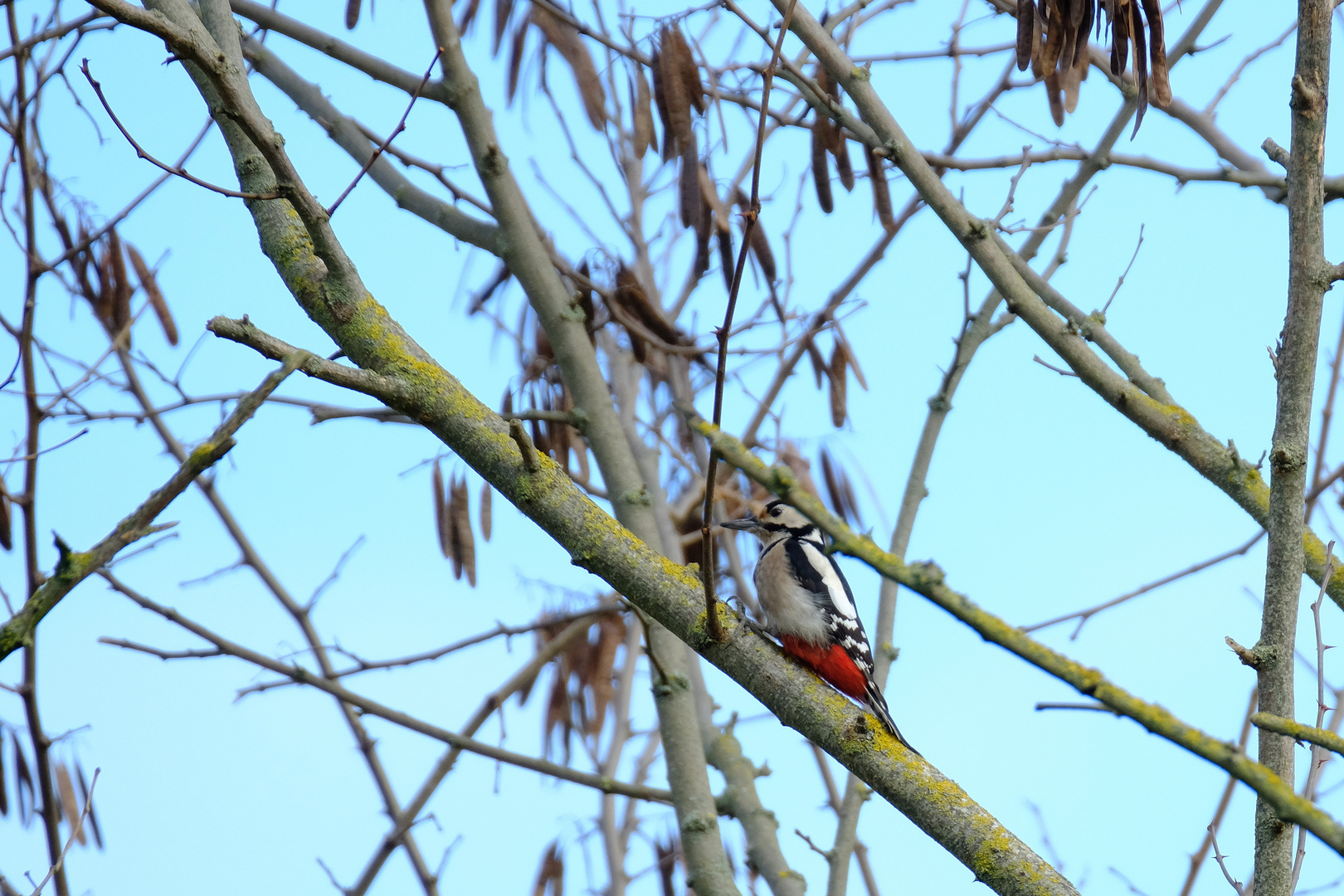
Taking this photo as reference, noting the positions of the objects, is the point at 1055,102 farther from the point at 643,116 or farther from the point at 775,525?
the point at 775,525

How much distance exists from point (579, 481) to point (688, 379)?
0.93m

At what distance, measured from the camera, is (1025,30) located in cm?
282

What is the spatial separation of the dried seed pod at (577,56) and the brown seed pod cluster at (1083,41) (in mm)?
1695

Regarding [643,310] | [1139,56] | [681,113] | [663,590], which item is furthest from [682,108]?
[663,590]

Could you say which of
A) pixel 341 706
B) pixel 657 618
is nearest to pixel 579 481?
pixel 341 706

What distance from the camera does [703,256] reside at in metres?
3.96

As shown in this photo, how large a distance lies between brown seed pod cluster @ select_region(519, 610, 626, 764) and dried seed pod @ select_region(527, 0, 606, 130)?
7.19 feet

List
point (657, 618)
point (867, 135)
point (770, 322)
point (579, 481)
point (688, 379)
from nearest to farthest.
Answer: point (657, 618) → point (867, 135) → point (579, 481) → point (770, 322) → point (688, 379)

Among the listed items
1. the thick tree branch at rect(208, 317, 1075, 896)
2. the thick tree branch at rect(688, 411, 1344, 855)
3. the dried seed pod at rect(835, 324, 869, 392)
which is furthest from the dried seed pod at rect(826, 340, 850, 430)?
the thick tree branch at rect(688, 411, 1344, 855)

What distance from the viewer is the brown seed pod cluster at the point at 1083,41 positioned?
8.88ft

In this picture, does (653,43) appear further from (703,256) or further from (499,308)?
(499,308)

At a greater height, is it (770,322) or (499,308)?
(499,308)

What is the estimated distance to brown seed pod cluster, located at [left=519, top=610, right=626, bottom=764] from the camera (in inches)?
203

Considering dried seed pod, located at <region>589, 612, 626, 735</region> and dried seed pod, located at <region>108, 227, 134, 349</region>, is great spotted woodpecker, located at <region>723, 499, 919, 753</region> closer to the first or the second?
dried seed pod, located at <region>589, 612, 626, 735</region>
